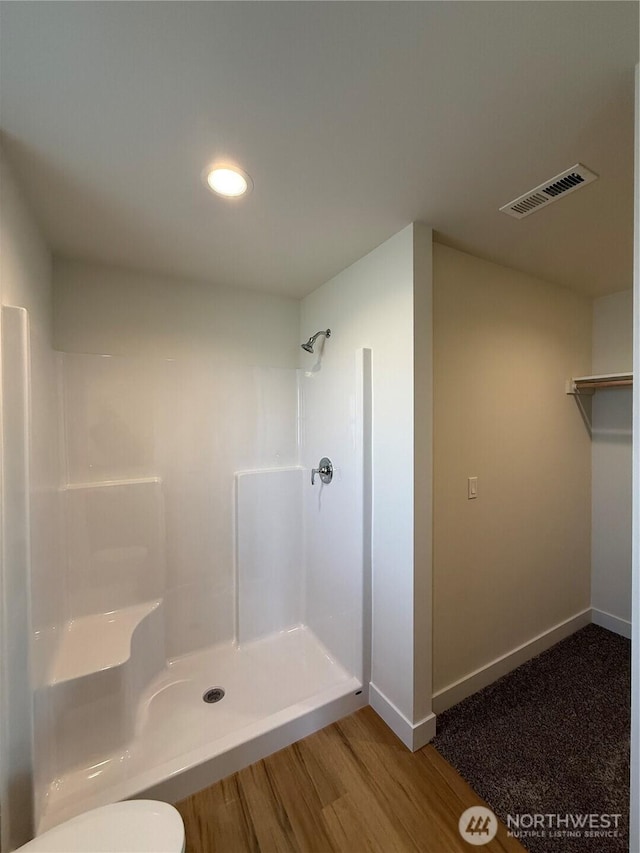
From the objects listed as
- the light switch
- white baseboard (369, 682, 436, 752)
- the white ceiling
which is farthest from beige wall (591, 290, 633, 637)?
white baseboard (369, 682, 436, 752)

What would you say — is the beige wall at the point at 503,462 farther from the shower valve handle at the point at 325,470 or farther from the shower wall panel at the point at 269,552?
the shower wall panel at the point at 269,552

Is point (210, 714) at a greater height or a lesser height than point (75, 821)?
lesser

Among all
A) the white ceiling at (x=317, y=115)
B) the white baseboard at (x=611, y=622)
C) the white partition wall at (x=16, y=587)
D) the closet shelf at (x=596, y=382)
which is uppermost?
the white ceiling at (x=317, y=115)

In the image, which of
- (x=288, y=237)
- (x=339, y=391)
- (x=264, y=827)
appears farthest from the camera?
(x=339, y=391)

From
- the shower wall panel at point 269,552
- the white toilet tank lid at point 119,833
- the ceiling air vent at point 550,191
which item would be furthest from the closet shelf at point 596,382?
the white toilet tank lid at point 119,833

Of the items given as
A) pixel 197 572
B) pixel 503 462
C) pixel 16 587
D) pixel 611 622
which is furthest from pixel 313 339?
pixel 611 622

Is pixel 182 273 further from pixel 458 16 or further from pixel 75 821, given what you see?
pixel 75 821

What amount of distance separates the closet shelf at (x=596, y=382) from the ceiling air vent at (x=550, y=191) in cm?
138

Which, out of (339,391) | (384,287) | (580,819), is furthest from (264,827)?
(384,287)

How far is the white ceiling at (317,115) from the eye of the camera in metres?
0.72

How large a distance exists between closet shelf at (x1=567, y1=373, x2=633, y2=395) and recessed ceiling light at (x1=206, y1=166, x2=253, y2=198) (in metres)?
2.42

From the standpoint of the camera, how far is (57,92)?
87 centimetres

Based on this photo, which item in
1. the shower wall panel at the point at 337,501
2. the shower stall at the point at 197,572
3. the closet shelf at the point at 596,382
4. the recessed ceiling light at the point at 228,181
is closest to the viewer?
the recessed ceiling light at the point at 228,181

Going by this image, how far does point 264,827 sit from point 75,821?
0.71 m
